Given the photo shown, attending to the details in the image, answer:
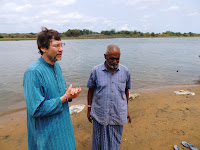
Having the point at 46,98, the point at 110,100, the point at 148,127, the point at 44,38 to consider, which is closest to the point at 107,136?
the point at 110,100

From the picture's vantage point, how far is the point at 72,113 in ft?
15.1

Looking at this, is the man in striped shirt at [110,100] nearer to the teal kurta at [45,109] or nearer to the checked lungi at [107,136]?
the checked lungi at [107,136]

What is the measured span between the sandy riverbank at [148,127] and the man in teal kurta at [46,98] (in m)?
1.75

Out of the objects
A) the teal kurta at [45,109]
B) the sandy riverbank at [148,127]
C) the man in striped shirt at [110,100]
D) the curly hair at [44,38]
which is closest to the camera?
the teal kurta at [45,109]

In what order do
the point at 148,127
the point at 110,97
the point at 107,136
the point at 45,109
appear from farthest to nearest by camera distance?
the point at 148,127
the point at 107,136
the point at 110,97
the point at 45,109

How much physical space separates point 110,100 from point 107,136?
1.88 ft

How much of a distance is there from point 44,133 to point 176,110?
13.2 ft

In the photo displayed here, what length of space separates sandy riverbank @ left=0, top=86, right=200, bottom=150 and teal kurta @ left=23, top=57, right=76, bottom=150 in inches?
67.3

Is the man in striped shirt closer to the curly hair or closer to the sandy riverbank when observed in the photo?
the curly hair

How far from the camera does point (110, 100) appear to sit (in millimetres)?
2205

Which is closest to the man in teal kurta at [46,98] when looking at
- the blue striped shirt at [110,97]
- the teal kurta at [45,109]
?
the teal kurta at [45,109]

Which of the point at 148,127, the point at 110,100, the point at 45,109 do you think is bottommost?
the point at 148,127

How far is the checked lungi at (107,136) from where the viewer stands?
2271mm

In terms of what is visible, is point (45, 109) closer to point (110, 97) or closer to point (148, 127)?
point (110, 97)
